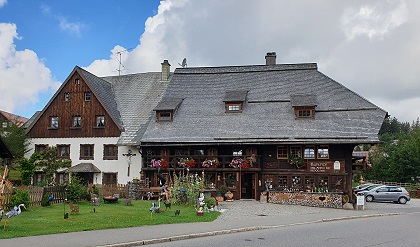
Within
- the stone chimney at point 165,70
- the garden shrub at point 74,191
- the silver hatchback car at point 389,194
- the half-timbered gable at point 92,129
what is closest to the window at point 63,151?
the half-timbered gable at point 92,129

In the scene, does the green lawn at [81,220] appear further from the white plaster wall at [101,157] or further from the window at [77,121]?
the window at [77,121]

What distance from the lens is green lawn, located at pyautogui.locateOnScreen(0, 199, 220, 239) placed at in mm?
14552

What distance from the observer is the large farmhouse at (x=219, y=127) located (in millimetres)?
29938

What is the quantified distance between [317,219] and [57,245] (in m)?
12.4

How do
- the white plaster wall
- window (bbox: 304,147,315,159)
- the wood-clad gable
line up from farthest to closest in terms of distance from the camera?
1. the wood-clad gable
2. the white plaster wall
3. window (bbox: 304,147,315,159)

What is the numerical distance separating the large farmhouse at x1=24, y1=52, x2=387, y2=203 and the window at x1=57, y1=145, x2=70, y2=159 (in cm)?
8

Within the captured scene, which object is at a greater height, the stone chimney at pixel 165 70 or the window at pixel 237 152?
the stone chimney at pixel 165 70

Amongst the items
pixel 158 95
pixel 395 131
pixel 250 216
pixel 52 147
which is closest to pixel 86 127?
pixel 52 147

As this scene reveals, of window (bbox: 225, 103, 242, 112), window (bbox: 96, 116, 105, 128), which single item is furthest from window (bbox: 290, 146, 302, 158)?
window (bbox: 96, 116, 105, 128)

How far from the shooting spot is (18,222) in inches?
636

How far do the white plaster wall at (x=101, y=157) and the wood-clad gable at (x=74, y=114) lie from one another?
1.41ft

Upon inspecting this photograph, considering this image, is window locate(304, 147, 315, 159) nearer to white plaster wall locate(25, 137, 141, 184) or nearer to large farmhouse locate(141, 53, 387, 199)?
large farmhouse locate(141, 53, 387, 199)

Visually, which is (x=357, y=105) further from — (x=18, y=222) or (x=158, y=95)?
(x=18, y=222)

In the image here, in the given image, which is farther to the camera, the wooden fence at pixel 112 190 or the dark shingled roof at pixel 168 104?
the dark shingled roof at pixel 168 104
